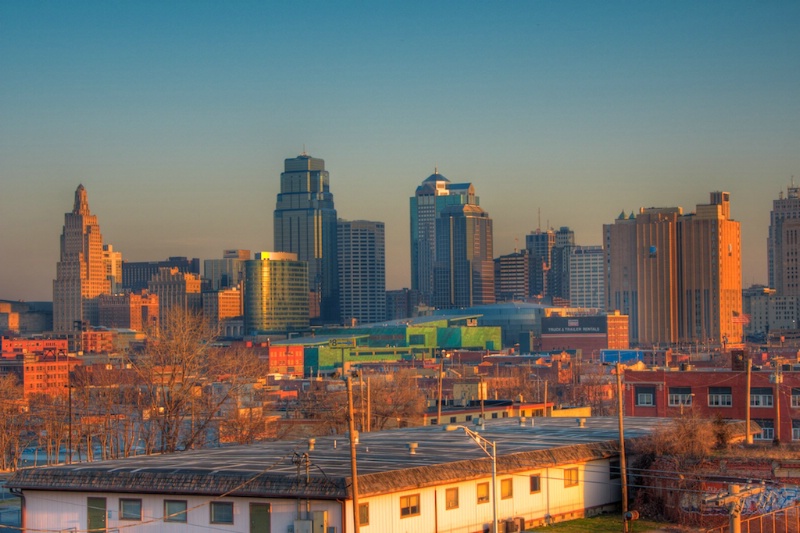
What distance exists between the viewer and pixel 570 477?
147 ft

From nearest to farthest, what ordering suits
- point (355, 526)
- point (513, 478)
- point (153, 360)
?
point (355, 526)
point (513, 478)
point (153, 360)

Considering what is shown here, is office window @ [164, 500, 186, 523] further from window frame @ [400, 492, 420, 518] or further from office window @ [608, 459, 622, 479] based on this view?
office window @ [608, 459, 622, 479]

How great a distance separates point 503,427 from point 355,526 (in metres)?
21.0

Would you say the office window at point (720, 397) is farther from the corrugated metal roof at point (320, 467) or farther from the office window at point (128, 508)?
the office window at point (128, 508)

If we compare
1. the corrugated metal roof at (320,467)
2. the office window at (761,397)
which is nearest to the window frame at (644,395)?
the office window at (761,397)

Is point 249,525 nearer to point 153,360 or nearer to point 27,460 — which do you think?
point 153,360

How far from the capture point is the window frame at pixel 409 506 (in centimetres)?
3859

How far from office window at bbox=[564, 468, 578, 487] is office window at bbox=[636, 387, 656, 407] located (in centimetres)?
3835

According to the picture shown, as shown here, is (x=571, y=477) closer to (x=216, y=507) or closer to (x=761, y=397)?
(x=216, y=507)

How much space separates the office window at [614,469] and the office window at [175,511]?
1502 centimetres

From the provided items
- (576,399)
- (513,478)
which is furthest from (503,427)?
(576,399)

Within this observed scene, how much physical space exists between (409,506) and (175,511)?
20.8 feet

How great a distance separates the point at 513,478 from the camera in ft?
139

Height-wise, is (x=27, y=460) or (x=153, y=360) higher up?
(x=153, y=360)
